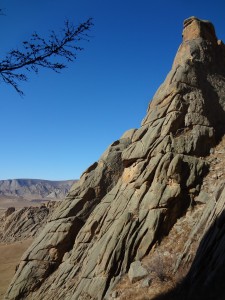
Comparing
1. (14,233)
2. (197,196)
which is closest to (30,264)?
(197,196)

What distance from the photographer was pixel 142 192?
19266 mm

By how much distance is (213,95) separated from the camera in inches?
947

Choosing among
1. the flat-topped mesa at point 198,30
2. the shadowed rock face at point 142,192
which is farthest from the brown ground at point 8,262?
the flat-topped mesa at point 198,30

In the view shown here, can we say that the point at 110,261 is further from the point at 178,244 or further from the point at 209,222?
the point at 209,222

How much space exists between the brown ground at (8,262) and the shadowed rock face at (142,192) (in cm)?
554

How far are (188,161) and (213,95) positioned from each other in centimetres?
716

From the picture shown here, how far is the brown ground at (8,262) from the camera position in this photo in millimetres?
29672

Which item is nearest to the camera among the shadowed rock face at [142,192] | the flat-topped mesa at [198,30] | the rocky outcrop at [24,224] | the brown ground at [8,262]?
the shadowed rock face at [142,192]

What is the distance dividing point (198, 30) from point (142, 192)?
15805 mm

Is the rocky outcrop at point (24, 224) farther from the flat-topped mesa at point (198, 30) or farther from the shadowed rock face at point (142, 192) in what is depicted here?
the flat-topped mesa at point (198, 30)

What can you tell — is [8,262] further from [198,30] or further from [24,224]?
[198,30]

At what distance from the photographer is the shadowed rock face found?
57.4 feet

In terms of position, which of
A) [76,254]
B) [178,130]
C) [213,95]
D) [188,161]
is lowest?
[76,254]

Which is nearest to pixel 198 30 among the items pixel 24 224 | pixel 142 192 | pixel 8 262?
pixel 142 192
